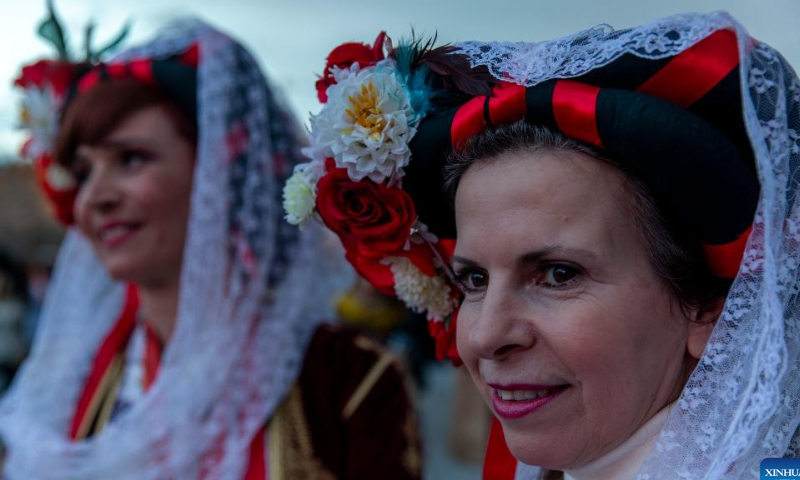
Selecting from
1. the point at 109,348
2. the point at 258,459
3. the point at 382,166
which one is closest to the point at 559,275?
the point at 382,166

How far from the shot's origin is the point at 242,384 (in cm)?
227

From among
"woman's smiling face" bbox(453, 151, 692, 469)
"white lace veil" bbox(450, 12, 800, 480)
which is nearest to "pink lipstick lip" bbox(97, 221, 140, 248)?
"woman's smiling face" bbox(453, 151, 692, 469)

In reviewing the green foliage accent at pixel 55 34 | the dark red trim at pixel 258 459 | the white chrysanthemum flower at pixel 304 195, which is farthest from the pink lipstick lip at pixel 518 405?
the green foliage accent at pixel 55 34

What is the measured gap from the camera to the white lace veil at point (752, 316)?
1044mm

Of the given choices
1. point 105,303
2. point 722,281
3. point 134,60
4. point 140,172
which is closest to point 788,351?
point 722,281

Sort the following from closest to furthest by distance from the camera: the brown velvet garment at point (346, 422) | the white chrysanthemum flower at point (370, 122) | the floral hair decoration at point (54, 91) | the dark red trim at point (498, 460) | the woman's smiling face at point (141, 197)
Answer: the white chrysanthemum flower at point (370, 122) → the dark red trim at point (498, 460) → the brown velvet garment at point (346, 422) → the woman's smiling face at point (141, 197) → the floral hair decoration at point (54, 91)

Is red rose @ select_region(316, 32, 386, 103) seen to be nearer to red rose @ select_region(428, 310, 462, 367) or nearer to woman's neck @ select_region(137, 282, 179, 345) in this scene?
red rose @ select_region(428, 310, 462, 367)

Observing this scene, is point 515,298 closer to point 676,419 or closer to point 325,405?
point 676,419

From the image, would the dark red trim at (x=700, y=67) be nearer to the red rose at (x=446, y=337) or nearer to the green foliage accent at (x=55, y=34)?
the red rose at (x=446, y=337)

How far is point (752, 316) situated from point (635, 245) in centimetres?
18

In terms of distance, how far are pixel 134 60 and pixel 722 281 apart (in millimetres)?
1890

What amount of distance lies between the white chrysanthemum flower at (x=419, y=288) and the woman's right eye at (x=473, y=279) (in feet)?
0.57

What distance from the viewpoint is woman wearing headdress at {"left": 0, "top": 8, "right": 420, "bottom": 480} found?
2219 millimetres

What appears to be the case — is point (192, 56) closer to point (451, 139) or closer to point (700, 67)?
point (451, 139)
